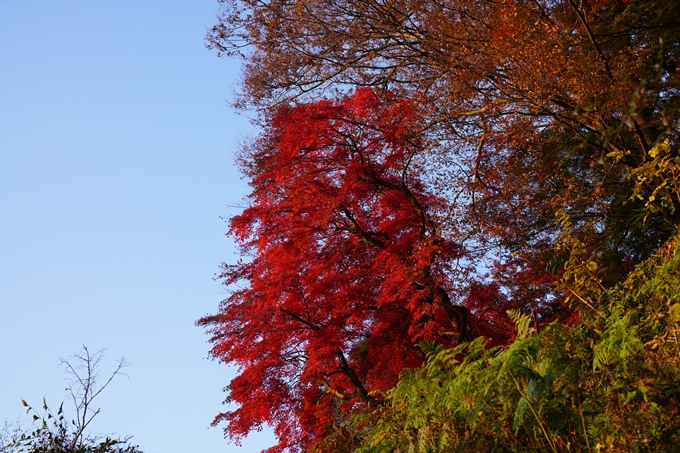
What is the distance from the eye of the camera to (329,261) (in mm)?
11359

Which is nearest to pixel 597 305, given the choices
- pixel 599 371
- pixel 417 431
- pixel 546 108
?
pixel 599 371

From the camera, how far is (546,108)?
8242 millimetres

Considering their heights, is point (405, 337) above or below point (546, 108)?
below

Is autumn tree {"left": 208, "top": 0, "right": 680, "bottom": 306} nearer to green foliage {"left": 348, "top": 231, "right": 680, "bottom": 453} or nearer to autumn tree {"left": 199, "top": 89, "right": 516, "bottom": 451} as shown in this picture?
autumn tree {"left": 199, "top": 89, "right": 516, "bottom": 451}

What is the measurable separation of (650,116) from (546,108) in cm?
306

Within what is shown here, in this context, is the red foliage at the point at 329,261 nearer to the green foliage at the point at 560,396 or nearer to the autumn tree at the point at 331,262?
the autumn tree at the point at 331,262

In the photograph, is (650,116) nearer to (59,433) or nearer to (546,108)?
(546,108)

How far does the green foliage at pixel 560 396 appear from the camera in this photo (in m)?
2.99

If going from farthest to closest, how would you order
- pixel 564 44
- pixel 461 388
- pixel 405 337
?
pixel 405 337, pixel 564 44, pixel 461 388

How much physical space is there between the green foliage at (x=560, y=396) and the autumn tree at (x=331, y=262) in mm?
6588

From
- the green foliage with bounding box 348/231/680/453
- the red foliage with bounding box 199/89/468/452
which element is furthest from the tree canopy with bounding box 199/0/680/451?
the green foliage with bounding box 348/231/680/453

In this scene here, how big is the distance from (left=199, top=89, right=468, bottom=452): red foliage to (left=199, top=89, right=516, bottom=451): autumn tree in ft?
0.06

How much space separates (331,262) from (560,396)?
27.1 ft

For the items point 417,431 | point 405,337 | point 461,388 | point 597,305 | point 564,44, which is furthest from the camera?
point 405,337
